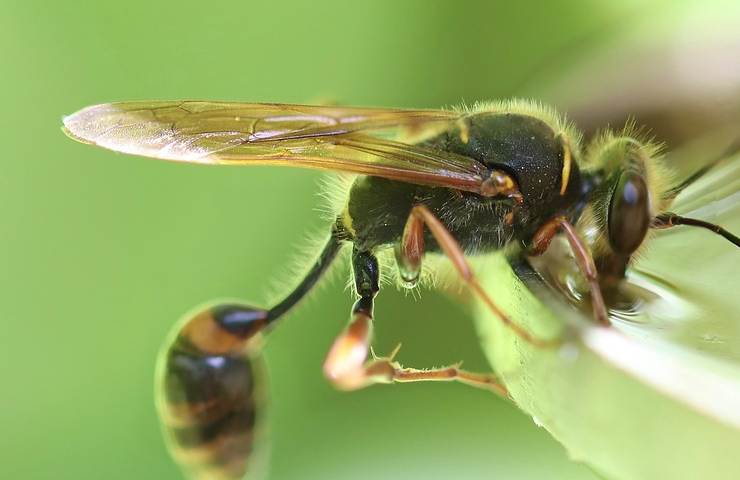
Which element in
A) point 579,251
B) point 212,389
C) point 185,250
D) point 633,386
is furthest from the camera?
point 185,250

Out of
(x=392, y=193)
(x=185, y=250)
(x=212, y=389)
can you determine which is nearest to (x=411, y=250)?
(x=392, y=193)

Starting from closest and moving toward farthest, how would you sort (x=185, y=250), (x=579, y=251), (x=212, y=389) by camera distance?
(x=579, y=251) → (x=212, y=389) → (x=185, y=250)

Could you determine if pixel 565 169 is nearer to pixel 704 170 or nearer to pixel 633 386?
pixel 704 170

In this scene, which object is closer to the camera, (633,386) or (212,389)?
(633,386)

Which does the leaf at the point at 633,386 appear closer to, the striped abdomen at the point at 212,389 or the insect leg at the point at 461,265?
the insect leg at the point at 461,265

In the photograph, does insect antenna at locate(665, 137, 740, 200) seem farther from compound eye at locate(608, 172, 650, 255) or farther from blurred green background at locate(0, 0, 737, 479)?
blurred green background at locate(0, 0, 737, 479)

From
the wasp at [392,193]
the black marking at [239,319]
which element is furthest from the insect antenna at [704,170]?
the black marking at [239,319]

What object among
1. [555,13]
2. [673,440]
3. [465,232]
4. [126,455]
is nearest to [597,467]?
[673,440]
